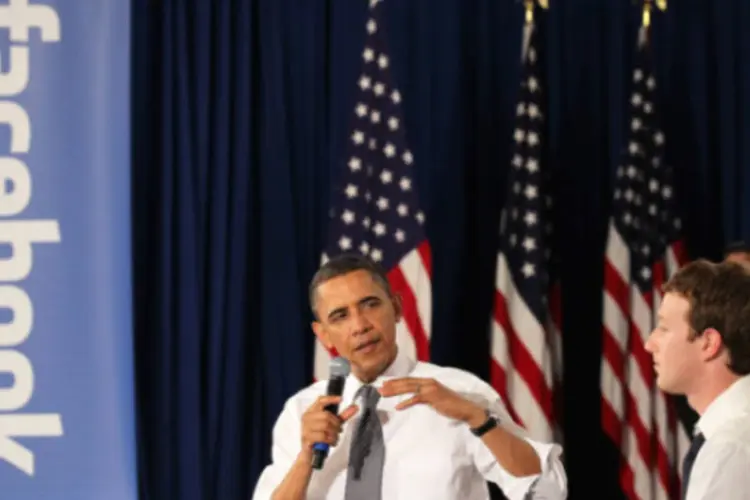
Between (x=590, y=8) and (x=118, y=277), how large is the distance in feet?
7.84

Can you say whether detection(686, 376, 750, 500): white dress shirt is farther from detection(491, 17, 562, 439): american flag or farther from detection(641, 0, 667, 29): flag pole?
detection(641, 0, 667, 29): flag pole

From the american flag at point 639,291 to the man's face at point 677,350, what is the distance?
2541mm

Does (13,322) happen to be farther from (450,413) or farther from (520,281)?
(450,413)

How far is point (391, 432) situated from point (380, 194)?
6.32 ft

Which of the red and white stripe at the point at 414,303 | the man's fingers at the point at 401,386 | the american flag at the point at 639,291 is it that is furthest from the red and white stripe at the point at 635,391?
the man's fingers at the point at 401,386

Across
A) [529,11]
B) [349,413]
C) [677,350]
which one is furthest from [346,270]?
[529,11]

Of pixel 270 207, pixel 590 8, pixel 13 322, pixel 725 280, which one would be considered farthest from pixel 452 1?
pixel 725 280

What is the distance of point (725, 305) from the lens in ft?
7.29

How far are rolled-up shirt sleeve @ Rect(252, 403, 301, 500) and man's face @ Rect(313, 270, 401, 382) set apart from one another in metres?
0.23

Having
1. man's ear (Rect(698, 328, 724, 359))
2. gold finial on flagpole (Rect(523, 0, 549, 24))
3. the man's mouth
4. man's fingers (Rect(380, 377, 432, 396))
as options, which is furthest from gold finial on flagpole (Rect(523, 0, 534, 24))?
man's ear (Rect(698, 328, 724, 359))

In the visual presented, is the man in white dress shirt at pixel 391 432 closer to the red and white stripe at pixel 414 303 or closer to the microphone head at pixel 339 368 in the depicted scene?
the microphone head at pixel 339 368

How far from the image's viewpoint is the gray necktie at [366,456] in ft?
9.75

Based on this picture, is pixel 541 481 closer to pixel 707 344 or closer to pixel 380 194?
pixel 707 344

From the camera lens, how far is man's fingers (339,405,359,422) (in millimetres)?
2827
